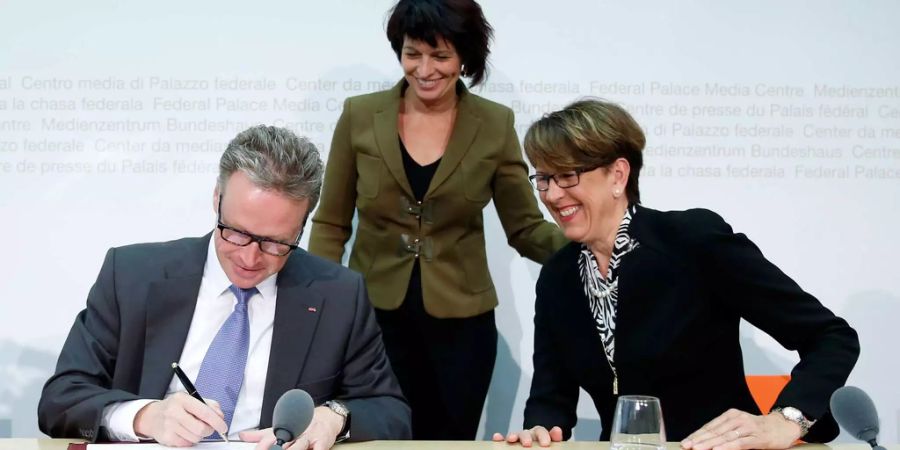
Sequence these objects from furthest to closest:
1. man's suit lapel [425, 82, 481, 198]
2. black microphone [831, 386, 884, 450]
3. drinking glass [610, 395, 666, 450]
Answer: man's suit lapel [425, 82, 481, 198], drinking glass [610, 395, 666, 450], black microphone [831, 386, 884, 450]

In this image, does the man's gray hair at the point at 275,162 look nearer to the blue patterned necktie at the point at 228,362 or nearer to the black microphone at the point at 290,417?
the blue patterned necktie at the point at 228,362

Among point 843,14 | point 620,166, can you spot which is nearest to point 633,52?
point 843,14

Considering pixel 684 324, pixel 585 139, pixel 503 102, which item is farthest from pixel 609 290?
pixel 503 102

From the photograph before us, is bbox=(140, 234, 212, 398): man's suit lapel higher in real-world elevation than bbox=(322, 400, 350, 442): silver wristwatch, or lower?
higher

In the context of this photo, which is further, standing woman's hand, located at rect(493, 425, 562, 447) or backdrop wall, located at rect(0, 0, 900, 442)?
backdrop wall, located at rect(0, 0, 900, 442)

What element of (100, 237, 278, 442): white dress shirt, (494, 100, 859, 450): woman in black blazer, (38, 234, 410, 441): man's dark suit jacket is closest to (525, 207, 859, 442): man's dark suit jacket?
(494, 100, 859, 450): woman in black blazer

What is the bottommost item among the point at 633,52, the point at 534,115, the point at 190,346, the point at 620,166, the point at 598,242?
the point at 190,346

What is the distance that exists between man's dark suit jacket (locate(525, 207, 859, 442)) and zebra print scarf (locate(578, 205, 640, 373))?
0.06 ft

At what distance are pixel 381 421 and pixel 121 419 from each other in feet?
1.88

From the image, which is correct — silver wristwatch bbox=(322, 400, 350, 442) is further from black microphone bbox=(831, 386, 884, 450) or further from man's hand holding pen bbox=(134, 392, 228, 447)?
black microphone bbox=(831, 386, 884, 450)

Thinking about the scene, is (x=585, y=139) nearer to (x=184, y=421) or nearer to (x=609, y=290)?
(x=609, y=290)

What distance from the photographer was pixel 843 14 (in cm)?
459

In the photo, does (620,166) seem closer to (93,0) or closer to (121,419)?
(121,419)

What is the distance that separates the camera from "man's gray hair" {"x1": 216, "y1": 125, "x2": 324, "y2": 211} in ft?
7.75
